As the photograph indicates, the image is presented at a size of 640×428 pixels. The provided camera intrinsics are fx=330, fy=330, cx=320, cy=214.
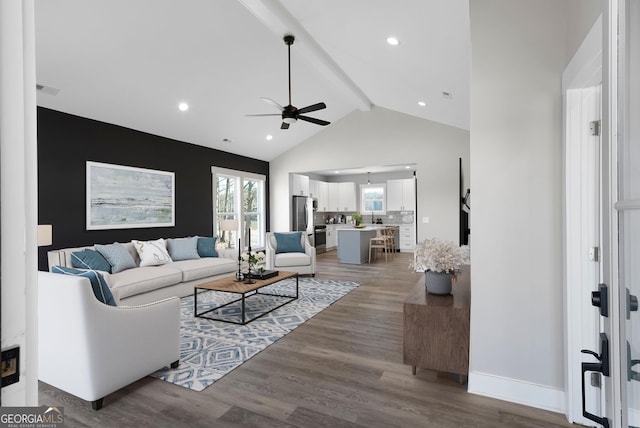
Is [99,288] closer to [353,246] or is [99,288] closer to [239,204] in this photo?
[239,204]

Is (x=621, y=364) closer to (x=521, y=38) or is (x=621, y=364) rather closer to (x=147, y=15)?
(x=521, y=38)

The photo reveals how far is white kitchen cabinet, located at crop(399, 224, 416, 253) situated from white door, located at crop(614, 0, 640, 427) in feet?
32.3

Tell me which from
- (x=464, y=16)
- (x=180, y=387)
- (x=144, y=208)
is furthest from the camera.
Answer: (x=144, y=208)

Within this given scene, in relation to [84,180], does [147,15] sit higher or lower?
higher

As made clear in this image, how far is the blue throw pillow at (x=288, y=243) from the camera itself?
6.46 m

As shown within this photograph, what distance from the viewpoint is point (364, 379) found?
8.38 ft

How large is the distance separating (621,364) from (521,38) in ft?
7.16

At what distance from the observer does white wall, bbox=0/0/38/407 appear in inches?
21.7

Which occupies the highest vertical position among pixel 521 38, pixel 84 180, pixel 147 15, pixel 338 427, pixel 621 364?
pixel 147 15

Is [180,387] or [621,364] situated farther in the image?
[180,387]

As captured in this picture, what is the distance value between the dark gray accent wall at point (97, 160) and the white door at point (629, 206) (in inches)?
214

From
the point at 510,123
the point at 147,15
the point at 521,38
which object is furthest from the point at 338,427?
the point at 147,15

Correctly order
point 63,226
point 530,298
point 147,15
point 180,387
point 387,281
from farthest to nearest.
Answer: point 387,281
point 63,226
point 147,15
point 180,387
point 530,298

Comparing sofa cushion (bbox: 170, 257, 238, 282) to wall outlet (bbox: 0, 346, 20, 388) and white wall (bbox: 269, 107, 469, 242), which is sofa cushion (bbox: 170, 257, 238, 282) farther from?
wall outlet (bbox: 0, 346, 20, 388)
